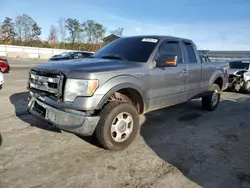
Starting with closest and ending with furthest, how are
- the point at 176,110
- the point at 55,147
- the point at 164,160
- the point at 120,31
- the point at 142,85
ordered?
the point at 164,160
the point at 55,147
the point at 142,85
the point at 176,110
the point at 120,31

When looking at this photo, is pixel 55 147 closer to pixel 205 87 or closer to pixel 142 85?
pixel 142 85

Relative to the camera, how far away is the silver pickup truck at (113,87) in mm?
3262

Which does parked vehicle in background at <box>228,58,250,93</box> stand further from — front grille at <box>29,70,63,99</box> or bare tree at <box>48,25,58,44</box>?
bare tree at <box>48,25,58,44</box>

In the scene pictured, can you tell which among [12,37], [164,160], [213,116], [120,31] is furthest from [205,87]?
[120,31]

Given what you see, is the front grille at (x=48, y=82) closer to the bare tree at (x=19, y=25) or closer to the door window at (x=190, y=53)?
the door window at (x=190, y=53)

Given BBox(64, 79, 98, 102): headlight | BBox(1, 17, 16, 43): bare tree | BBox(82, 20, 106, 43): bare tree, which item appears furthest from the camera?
BBox(82, 20, 106, 43): bare tree

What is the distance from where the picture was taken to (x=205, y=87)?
5957 millimetres

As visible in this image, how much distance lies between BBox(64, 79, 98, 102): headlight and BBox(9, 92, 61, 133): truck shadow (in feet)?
2.95

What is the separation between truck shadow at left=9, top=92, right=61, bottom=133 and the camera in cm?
454

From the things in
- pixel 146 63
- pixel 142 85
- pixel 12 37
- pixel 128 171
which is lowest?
pixel 128 171

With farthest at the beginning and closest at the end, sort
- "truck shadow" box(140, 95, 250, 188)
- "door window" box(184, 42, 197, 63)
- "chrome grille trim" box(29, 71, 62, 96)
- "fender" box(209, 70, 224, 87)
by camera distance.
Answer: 1. "fender" box(209, 70, 224, 87)
2. "door window" box(184, 42, 197, 63)
3. "chrome grille trim" box(29, 71, 62, 96)
4. "truck shadow" box(140, 95, 250, 188)

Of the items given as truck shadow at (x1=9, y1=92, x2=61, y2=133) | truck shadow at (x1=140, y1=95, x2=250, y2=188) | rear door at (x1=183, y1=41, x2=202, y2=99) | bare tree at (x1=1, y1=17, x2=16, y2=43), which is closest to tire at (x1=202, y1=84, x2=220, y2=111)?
truck shadow at (x1=140, y1=95, x2=250, y2=188)

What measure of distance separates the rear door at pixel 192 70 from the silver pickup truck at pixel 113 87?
46mm

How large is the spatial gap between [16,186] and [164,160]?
6.56 feet
